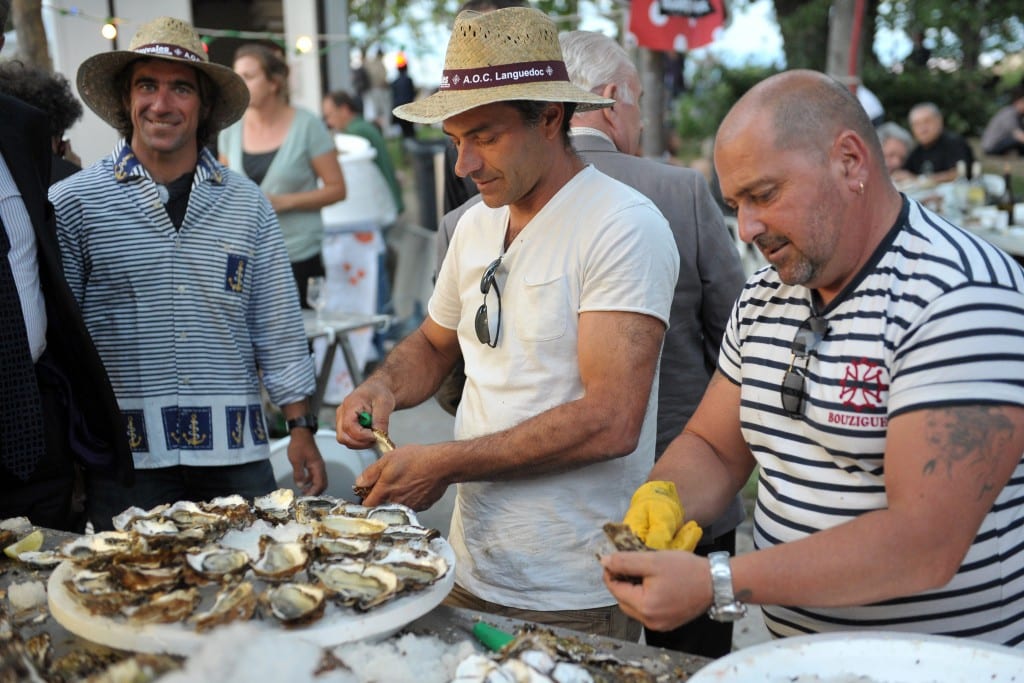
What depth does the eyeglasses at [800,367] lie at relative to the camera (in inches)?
65.7

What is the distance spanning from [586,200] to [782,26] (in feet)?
50.7

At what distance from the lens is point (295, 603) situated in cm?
151

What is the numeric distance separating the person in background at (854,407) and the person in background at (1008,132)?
11.0 m

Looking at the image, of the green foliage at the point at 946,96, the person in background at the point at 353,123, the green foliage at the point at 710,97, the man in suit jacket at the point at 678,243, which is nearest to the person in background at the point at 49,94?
the man in suit jacket at the point at 678,243

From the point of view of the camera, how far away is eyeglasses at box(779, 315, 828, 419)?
167cm

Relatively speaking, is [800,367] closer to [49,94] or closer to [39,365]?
[39,365]

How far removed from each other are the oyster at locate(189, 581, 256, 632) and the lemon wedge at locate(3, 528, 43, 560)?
67 centimetres

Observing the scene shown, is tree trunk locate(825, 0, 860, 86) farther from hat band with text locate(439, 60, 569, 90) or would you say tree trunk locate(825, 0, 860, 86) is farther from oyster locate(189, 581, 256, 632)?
oyster locate(189, 581, 256, 632)

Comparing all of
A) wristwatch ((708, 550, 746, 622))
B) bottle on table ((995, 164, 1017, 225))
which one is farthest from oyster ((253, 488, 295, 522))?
bottle on table ((995, 164, 1017, 225))

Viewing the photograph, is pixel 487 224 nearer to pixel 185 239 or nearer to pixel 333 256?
pixel 185 239

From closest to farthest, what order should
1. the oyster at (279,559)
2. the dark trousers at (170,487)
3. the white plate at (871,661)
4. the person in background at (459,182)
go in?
the white plate at (871,661)
the oyster at (279,559)
the dark trousers at (170,487)
the person in background at (459,182)

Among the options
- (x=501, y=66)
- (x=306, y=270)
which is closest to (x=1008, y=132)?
(x=306, y=270)

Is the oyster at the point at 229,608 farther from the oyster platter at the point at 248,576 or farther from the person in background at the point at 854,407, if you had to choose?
the person in background at the point at 854,407

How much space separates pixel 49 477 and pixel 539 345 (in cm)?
129
